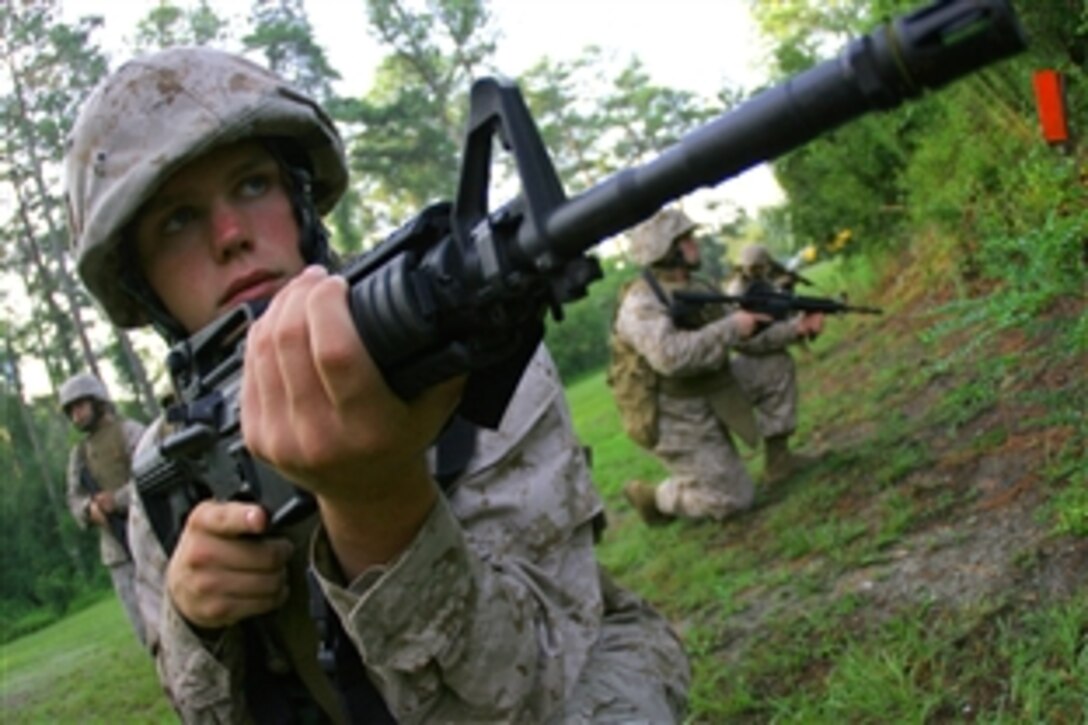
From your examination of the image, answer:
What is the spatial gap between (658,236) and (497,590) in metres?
5.01

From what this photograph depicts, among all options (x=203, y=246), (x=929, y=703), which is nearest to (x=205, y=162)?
(x=203, y=246)

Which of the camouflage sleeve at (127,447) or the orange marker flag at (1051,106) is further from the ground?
the camouflage sleeve at (127,447)

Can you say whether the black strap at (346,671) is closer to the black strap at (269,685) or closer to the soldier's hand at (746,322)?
the black strap at (269,685)

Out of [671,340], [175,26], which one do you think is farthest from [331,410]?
[175,26]

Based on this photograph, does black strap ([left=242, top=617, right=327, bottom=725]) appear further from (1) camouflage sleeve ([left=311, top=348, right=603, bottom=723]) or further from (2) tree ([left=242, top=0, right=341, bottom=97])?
(2) tree ([left=242, top=0, right=341, bottom=97])

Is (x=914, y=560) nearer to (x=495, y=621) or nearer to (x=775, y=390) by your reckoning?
(x=495, y=621)

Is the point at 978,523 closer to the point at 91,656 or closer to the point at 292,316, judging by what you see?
the point at 292,316

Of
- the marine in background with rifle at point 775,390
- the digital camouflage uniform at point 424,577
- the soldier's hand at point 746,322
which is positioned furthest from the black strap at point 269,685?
the marine in background with rifle at point 775,390

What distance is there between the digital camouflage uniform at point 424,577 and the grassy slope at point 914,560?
1.32 metres

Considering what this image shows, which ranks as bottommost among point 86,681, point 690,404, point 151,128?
point 86,681

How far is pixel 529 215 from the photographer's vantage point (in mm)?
1149

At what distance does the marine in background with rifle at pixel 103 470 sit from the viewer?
26.7ft

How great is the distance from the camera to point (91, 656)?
38.1ft

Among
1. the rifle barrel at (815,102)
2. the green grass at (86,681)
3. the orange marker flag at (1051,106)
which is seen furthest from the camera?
the green grass at (86,681)
